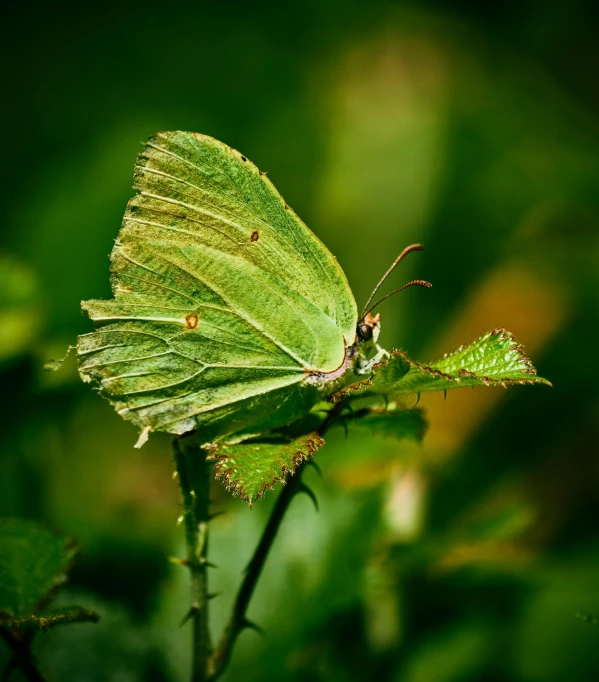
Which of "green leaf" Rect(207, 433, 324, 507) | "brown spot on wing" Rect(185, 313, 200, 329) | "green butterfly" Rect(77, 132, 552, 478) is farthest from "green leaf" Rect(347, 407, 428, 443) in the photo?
"brown spot on wing" Rect(185, 313, 200, 329)

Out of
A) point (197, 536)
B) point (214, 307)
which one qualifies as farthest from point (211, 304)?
point (197, 536)

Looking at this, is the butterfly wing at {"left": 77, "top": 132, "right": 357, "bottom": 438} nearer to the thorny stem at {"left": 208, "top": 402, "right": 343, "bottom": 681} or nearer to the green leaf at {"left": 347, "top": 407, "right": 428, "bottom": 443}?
the green leaf at {"left": 347, "top": 407, "right": 428, "bottom": 443}

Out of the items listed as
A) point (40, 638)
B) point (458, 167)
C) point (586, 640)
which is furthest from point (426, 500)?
point (458, 167)

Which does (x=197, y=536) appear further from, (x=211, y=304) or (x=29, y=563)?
(x=211, y=304)

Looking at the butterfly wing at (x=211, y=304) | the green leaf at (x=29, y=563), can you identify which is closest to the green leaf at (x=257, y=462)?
the butterfly wing at (x=211, y=304)

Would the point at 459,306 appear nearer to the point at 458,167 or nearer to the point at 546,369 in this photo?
the point at 546,369

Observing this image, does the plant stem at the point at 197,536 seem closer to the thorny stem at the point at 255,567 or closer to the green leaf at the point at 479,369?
the thorny stem at the point at 255,567
